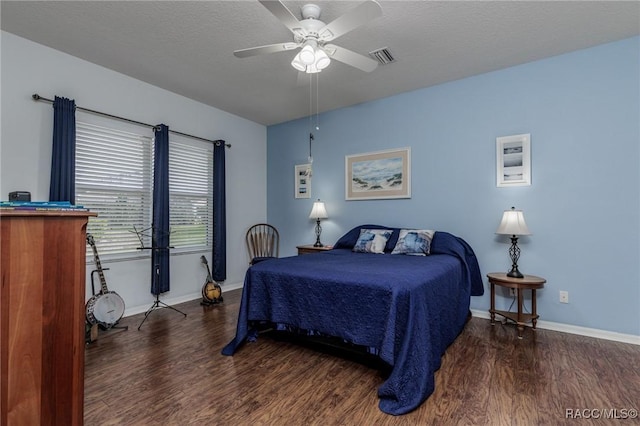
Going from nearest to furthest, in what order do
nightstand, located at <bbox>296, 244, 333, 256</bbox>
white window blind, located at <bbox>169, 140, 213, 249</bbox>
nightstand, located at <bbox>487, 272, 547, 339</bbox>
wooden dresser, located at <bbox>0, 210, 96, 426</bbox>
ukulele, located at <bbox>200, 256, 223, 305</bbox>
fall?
wooden dresser, located at <bbox>0, 210, 96, 426</bbox>
nightstand, located at <bbox>487, 272, 547, 339</bbox>
ukulele, located at <bbox>200, 256, 223, 305</bbox>
white window blind, located at <bbox>169, 140, 213, 249</bbox>
nightstand, located at <bbox>296, 244, 333, 256</bbox>

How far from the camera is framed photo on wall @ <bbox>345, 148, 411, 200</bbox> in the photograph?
402 cm

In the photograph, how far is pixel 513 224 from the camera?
2.99 m

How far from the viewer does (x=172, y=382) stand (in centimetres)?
210

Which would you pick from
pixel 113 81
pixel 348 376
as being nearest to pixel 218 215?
pixel 113 81

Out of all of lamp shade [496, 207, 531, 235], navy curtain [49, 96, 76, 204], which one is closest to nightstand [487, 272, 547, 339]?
lamp shade [496, 207, 531, 235]

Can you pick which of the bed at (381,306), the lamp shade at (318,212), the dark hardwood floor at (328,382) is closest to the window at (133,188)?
the dark hardwood floor at (328,382)

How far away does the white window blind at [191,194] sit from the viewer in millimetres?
4078

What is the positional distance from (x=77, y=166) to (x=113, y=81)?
1.03m

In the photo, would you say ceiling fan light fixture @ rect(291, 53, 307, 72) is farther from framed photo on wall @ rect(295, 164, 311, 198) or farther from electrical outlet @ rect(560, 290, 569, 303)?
electrical outlet @ rect(560, 290, 569, 303)

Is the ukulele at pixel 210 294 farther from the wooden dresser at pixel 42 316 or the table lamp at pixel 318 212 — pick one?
the wooden dresser at pixel 42 316

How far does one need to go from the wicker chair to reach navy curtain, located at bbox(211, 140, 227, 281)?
665 millimetres

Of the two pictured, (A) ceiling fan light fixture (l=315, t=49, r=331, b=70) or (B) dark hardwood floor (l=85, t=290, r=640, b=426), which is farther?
(A) ceiling fan light fixture (l=315, t=49, r=331, b=70)

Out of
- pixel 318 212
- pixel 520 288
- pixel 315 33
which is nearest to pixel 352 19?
pixel 315 33

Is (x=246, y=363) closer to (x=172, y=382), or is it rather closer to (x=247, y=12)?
(x=172, y=382)
